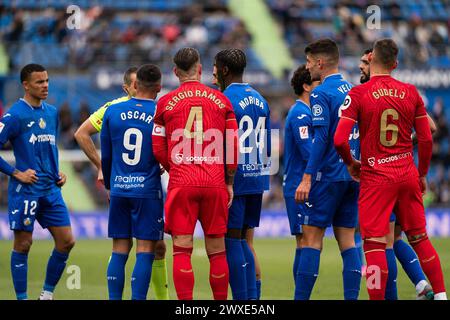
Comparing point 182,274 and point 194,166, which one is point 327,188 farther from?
point 182,274

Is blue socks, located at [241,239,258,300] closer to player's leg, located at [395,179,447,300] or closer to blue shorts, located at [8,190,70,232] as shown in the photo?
player's leg, located at [395,179,447,300]

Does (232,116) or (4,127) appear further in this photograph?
(4,127)

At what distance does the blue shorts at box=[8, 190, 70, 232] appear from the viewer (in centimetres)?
1006

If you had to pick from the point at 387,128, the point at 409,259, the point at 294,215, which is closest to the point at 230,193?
the point at 387,128

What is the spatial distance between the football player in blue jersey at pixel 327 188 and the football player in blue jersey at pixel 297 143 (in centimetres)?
67

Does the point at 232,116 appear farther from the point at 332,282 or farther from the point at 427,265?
the point at 332,282

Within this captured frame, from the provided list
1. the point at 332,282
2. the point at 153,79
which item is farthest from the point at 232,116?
the point at 332,282

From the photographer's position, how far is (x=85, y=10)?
26891 millimetres

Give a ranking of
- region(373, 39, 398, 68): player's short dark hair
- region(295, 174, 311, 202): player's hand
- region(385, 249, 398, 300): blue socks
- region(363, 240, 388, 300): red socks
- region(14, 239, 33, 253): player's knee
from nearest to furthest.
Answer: region(363, 240, 388, 300): red socks → region(373, 39, 398, 68): player's short dark hair → region(295, 174, 311, 202): player's hand → region(385, 249, 398, 300): blue socks → region(14, 239, 33, 253): player's knee

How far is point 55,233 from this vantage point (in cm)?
1034

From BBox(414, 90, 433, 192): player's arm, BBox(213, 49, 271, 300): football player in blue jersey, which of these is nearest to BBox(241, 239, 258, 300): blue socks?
BBox(213, 49, 271, 300): football player in blue jersey

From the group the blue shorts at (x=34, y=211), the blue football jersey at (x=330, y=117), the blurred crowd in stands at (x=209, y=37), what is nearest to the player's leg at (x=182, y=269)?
the blue football jersey at (x=330, y=117)

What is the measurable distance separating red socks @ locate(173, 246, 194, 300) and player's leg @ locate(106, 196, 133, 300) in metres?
0.78

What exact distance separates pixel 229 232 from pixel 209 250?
0.50 m
